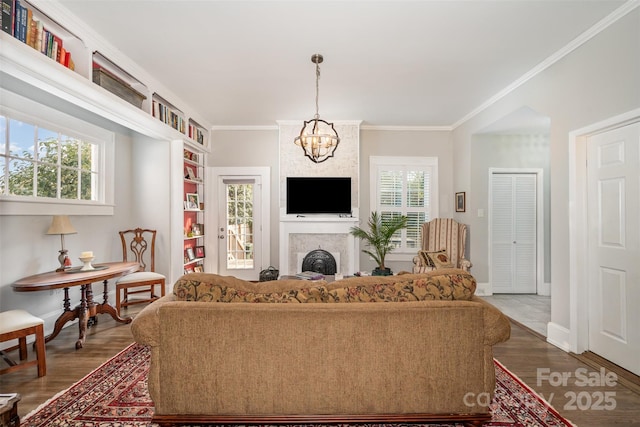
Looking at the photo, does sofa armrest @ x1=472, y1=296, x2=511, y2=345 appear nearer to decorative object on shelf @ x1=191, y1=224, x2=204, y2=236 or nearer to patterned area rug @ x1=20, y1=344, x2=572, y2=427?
patterned area rug @ x1=20, y1=344, x2=572, y2=427

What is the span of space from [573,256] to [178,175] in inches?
187

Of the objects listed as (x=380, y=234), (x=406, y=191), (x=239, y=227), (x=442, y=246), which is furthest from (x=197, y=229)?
(x=442, y=246)

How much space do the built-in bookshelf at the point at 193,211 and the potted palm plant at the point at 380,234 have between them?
Result: 8.61 ft

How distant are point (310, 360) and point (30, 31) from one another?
9.58 feet

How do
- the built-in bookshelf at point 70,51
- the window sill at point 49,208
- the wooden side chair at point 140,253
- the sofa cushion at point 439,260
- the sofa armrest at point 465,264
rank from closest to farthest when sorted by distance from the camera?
the built-in bookshelf at point 70,51 < the window sill at point 49,208 < the wooden side chair at point 140,253 < the sofa armrest at point 465,264 < the sofa cushion at point 439,260

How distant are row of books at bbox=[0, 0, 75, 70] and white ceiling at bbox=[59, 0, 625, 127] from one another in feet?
0.94

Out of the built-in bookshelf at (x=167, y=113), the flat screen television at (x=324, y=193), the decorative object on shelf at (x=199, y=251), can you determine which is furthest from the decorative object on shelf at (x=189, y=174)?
the flat screen television at (x=324, y=193)

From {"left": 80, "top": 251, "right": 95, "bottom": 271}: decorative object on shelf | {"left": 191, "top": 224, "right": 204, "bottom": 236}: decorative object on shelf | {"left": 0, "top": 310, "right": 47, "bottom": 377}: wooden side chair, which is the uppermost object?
{"left": 191, "top": 224, "right": 204, "bottom": 236}: decorative object on shelf

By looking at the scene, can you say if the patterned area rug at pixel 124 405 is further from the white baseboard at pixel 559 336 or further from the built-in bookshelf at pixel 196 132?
the built-in bookshelf at pixel 196 132

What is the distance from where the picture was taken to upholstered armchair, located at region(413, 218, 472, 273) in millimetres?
4449

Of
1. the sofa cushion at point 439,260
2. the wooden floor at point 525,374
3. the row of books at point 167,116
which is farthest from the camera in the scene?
the sofa cushion at point 439,260

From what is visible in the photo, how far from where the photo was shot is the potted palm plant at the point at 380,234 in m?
4.84

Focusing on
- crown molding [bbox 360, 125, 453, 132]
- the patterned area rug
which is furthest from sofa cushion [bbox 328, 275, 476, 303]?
crown molding [bbox 360, 125, 453, 132]

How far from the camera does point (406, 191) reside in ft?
18.2
